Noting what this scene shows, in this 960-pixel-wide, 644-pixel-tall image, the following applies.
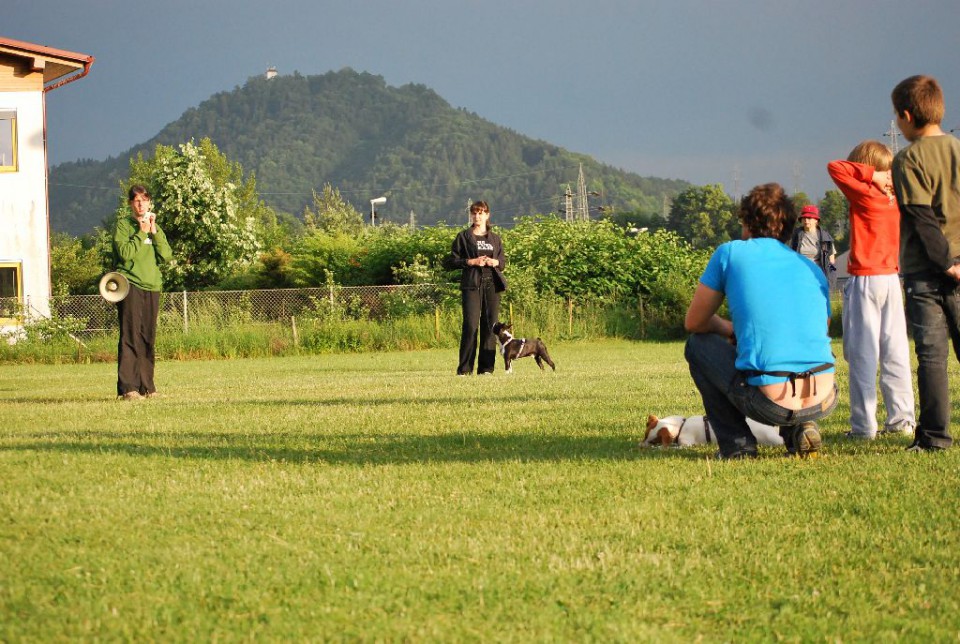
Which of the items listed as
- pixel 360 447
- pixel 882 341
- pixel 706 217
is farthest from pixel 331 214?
pixel 882 341

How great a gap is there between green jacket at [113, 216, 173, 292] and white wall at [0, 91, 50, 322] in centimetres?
1833

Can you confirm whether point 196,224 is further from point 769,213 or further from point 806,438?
point 806,438

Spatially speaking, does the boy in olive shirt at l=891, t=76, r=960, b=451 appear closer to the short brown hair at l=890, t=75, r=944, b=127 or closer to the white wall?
the short brown hair at l=890, t=75, r=944, b=127

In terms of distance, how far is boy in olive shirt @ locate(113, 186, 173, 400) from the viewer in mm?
11008

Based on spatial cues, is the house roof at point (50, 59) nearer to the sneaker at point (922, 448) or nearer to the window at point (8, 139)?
the window at point (8, 139)

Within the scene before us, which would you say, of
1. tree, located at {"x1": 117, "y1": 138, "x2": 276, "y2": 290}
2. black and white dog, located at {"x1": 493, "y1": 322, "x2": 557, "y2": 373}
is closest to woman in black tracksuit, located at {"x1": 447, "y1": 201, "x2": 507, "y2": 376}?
black and white dog, located at {"x1": 493, "y1": 322, "x2": 557, "y2": 373}

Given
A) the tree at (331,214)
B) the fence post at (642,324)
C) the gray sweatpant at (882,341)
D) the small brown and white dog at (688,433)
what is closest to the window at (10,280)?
the fence post at (642,324)

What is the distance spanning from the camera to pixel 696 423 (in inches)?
251

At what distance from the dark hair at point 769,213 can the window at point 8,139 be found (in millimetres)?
26373

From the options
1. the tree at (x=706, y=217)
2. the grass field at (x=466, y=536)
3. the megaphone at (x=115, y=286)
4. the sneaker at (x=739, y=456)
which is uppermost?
the tree at (x=706, y=217)

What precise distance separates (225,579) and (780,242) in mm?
3456

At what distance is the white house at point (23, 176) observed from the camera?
27.9 metres

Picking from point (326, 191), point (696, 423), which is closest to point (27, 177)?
point (696, 423)

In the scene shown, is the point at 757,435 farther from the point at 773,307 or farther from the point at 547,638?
the point at 547,638
